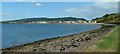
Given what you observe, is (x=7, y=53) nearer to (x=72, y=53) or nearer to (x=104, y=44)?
(x=72, y=53)

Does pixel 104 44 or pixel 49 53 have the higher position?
pixel 104 44

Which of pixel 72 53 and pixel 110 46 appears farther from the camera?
pixel 72 53

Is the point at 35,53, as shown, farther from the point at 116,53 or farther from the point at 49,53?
the point at 116,53

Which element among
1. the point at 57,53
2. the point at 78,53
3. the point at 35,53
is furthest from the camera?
the point at 35,53

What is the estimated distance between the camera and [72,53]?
2248 centimetres

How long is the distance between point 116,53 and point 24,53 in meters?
15.7

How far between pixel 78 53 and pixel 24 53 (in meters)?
6.95

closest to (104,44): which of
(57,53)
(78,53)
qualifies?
(78,53)

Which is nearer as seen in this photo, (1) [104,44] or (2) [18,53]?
(1) [104,44]

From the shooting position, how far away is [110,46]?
44.7ft

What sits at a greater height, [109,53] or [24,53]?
[109,53]

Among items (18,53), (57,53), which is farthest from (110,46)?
(18,53)

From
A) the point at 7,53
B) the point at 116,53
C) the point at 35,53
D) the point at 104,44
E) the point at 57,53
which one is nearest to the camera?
the point at 116,53

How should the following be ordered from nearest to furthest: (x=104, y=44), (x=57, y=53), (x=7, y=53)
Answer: (x=104, y=44), (x=57, y=53), (x=7, y=53)
